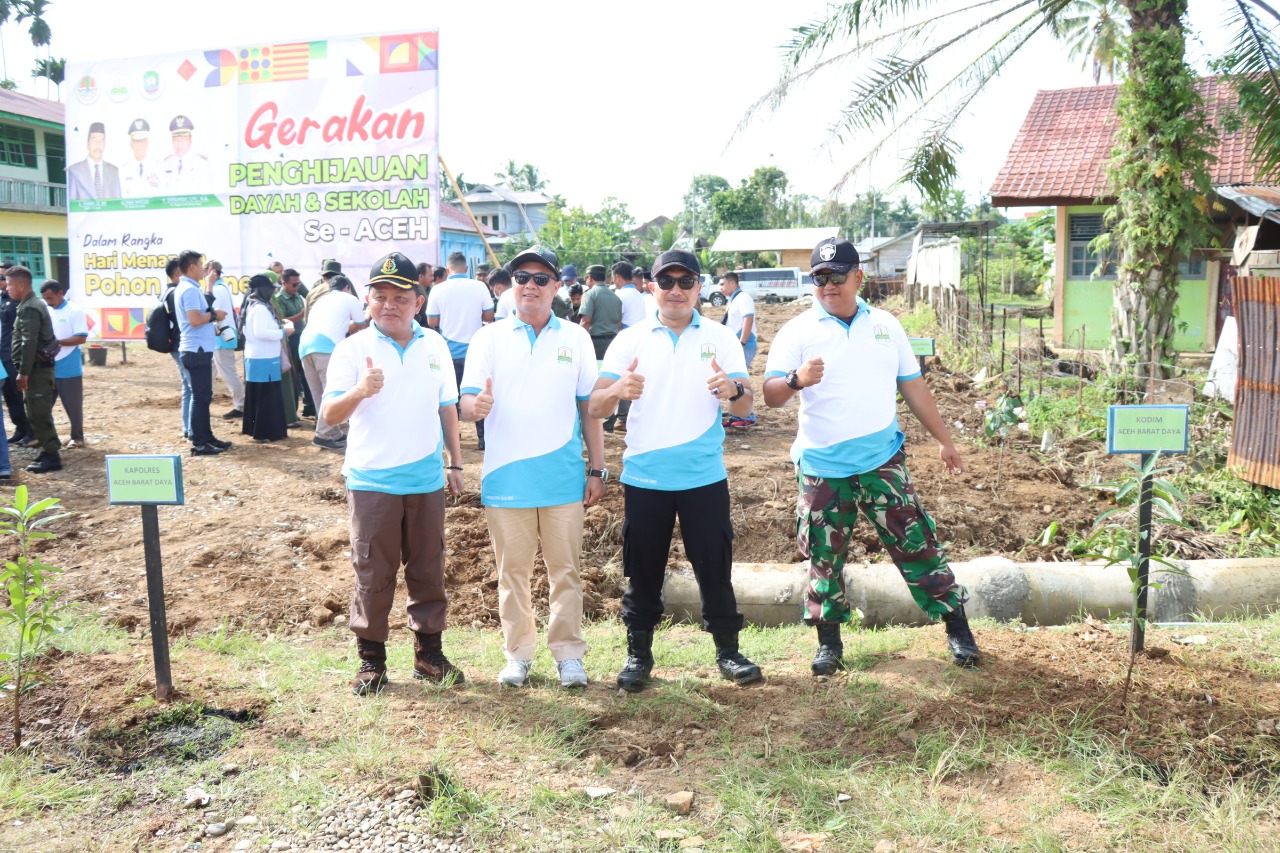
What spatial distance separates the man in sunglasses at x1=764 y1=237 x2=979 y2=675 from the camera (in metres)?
4.14

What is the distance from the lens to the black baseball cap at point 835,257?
414 centimetres

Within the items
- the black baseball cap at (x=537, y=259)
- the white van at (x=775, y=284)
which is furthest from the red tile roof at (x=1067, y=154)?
the white van at (x=775, y=284)

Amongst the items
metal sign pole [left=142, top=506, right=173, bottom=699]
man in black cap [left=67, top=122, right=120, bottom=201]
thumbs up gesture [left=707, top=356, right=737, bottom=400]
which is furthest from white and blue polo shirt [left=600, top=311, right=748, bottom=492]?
man in black cap [left=67, top=122, right=120, bottom=201]

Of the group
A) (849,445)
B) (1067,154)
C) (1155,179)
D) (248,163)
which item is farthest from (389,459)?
(1067,154)

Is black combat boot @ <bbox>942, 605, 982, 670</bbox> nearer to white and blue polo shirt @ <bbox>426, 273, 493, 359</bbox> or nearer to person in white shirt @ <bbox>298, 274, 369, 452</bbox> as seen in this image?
person in white shirt @ <bbox>298, 274, 369, 452</bbox>

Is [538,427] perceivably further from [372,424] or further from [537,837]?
[537,837]

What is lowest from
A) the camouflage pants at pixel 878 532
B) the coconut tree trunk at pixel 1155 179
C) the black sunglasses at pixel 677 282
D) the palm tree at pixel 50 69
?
the camouflage pants at pixel 878 532

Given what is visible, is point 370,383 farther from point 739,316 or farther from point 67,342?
point 739,316

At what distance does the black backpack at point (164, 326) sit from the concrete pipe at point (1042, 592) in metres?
6.27

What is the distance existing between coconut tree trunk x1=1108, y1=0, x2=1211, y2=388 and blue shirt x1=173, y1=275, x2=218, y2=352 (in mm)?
8751

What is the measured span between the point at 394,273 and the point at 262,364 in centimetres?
652

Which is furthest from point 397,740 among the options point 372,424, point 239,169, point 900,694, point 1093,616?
point 239,169

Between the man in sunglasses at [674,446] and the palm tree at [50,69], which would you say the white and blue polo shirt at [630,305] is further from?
the palm tree at [50,69]

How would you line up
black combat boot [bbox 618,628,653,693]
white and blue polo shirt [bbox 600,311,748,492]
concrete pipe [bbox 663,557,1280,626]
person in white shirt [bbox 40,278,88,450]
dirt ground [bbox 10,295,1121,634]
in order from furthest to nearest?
person in white shirt [bbox 40,278,88,450]
dirt ground [bbox 10,295,1121,634]
concrete pipe [bbox 663,557,1280,626]
black combat boot [bbox 618,628,653,693]
white and blue polo shirt [bbox 600,311,748,492]
